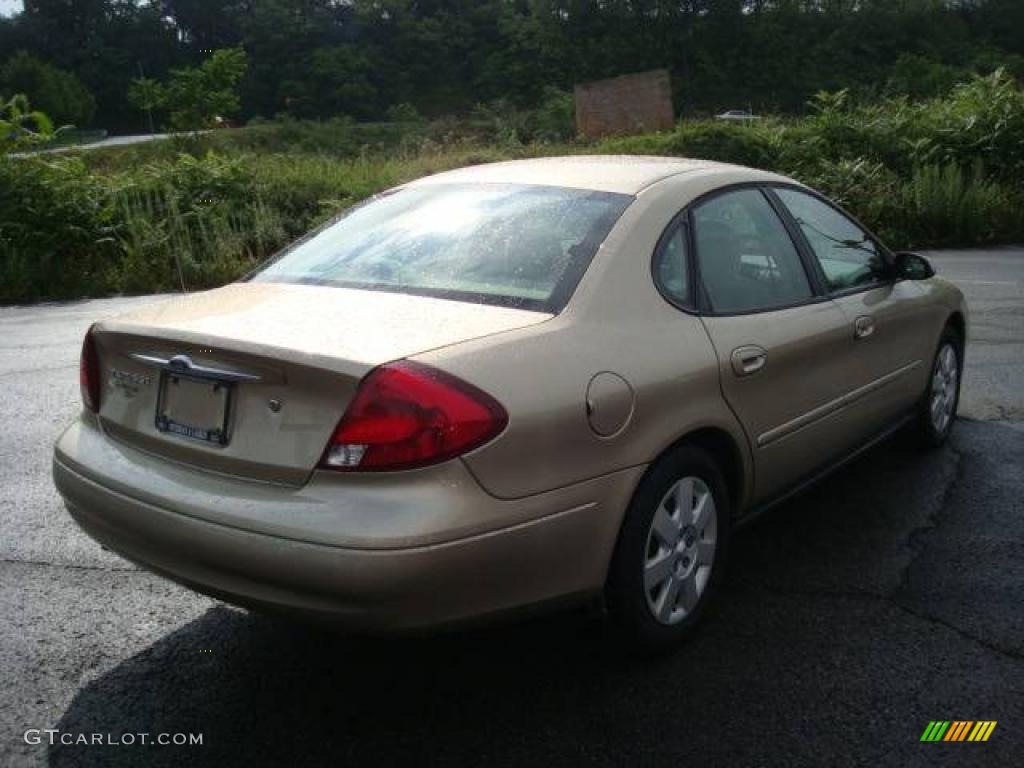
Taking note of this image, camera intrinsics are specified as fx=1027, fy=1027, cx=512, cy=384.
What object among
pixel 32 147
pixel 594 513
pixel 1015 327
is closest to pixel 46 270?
pixel 32 147

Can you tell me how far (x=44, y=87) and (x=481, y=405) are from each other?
8262cm

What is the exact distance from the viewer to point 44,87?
245ft

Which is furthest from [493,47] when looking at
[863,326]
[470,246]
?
[470,246]

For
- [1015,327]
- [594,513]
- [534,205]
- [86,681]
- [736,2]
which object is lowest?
[1015,327]

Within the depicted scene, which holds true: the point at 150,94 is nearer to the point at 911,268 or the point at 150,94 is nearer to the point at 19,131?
the point at 19,131

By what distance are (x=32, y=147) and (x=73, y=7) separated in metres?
95.3

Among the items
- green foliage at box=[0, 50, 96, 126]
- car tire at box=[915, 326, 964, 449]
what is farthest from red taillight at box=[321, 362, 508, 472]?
green foliage at box=[0, 50, 96, 126]

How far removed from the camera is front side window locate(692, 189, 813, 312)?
354cm

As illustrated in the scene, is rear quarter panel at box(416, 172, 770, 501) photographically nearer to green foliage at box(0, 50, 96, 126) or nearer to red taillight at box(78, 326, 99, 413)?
red taillight at box(78, 326, 99, 413)

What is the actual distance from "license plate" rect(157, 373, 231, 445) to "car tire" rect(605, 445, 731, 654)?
1.16 metres

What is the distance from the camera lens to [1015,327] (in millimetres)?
8609

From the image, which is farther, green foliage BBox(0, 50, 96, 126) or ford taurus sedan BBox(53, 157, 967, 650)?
green foliage BBox(0, 50, 96, 126)

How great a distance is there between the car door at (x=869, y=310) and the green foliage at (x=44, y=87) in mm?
77517

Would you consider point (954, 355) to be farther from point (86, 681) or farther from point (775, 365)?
point (86, 681)
